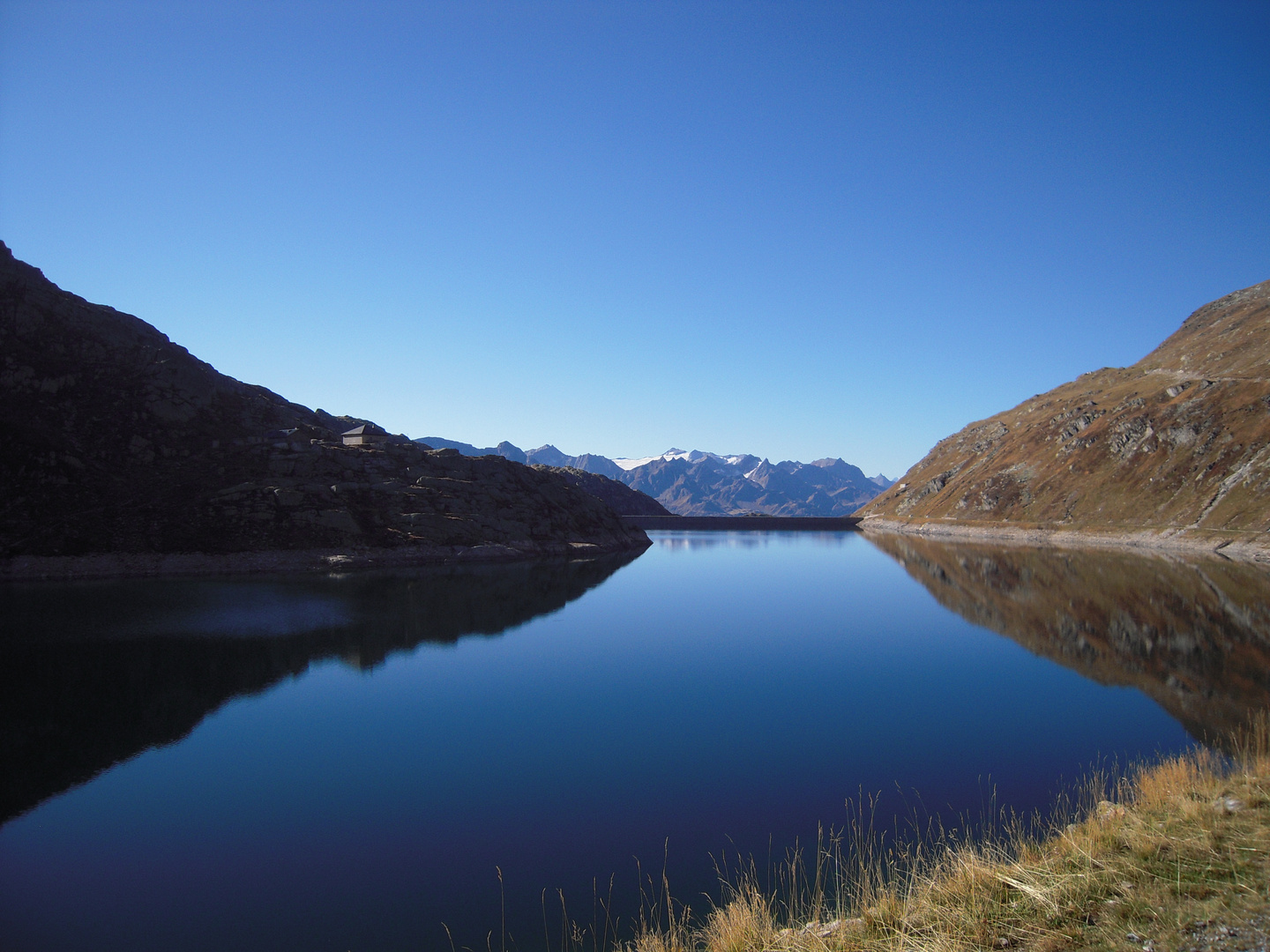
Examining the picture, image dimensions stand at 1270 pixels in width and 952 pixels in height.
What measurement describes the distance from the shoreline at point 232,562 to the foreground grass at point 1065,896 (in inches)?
2458

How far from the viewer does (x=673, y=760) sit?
61.1 feet

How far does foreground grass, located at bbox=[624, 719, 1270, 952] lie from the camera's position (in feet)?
24.6

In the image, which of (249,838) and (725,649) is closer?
(249,838)

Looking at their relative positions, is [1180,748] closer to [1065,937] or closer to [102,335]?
[1065,937]

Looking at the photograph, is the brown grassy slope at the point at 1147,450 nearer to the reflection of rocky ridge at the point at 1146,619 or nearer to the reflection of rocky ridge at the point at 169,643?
the reflection of rocky ridge at the point at 1146,619

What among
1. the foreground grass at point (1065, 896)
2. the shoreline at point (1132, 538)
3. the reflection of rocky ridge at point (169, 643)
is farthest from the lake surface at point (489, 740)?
the shoreline at point (1132, 538)

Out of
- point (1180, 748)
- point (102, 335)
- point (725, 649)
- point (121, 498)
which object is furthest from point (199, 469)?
point (1180, 748)

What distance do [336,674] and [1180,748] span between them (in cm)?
3003

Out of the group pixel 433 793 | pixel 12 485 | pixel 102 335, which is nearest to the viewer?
pixel 433 793

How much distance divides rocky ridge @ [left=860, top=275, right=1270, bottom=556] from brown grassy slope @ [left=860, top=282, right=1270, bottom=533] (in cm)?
25

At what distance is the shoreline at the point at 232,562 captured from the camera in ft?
177

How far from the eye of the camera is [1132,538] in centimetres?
9306

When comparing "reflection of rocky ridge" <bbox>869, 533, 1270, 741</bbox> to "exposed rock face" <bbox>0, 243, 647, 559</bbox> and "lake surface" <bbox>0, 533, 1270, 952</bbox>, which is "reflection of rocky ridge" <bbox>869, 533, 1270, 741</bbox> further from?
"exposed rock face" <bbox>0, 243, 647, 559</bbox>

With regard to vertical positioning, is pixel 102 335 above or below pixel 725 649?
above
